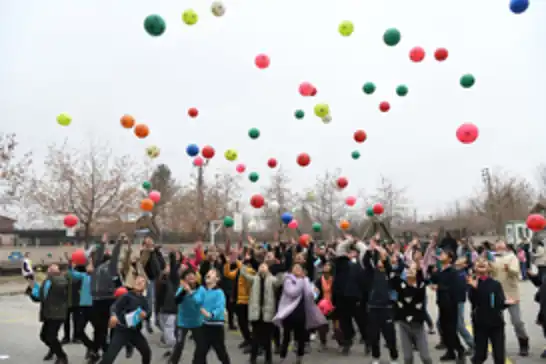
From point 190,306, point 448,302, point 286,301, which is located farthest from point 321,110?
point 190,306

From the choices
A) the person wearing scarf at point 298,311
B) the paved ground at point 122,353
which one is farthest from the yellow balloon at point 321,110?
the person wearing scarf at point 298,311

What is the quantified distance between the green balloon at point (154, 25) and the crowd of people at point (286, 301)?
423 centimetres

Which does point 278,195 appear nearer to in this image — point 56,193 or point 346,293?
point 56,193

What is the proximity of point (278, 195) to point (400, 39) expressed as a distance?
31.4m

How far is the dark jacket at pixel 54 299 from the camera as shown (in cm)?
820

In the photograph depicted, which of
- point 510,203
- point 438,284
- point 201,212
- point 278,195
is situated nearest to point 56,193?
point 201,212

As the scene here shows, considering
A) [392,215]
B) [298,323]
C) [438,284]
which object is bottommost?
[298,323]

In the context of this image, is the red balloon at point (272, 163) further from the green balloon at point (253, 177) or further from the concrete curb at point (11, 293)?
the concrete curb at point (11, 293)

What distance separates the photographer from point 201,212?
40844 mm

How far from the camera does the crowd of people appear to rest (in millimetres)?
7172

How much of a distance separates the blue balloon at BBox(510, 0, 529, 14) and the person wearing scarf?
6515mm

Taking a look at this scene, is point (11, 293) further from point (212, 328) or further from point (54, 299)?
point (212, 328)

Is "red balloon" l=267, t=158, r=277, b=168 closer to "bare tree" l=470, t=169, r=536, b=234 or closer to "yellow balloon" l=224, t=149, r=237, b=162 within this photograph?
"yellow balloon" l=224, t=149, r=237, b=162

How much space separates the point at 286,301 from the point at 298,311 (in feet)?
0.82
